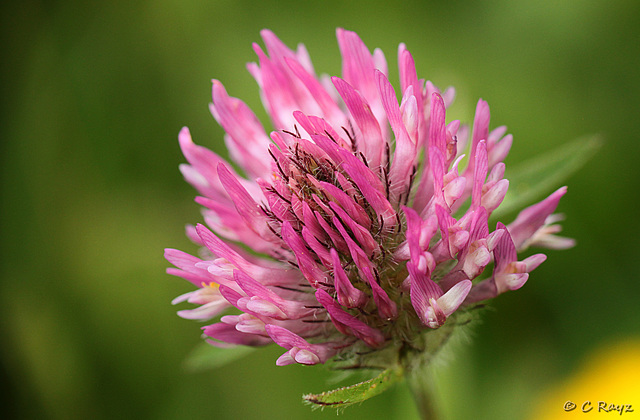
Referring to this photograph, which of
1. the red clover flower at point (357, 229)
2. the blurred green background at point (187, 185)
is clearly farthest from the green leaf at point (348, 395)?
the blurred green background at point (187, 185)

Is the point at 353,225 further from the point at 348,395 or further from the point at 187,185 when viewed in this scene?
the point at 187,185

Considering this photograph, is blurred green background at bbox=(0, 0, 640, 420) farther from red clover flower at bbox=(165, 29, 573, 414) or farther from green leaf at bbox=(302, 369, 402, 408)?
green leaf at bbox=(302, 369, 402, 408)

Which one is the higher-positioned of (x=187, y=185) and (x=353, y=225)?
(x=187, y=185)

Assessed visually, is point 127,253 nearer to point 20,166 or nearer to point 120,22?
point 20,166

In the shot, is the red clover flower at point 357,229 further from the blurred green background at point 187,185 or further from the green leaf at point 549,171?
the blurred green background at point 187,185

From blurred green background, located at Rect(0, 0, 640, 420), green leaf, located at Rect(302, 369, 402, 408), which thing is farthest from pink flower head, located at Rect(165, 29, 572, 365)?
blurred green background, located at Rect(0, 0, 640, 420)

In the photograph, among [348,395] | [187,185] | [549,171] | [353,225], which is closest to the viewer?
[348,395]

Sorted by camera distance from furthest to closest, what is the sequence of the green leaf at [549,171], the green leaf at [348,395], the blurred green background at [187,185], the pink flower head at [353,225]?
→ 1. the blurred green background at [187,185]
2. the green leaf at [549,171]
3. the pink flower head at [353,225]
4. the green leaf at [348,395]

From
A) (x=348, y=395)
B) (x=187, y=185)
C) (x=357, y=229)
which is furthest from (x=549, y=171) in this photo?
(x=187, y=185)
